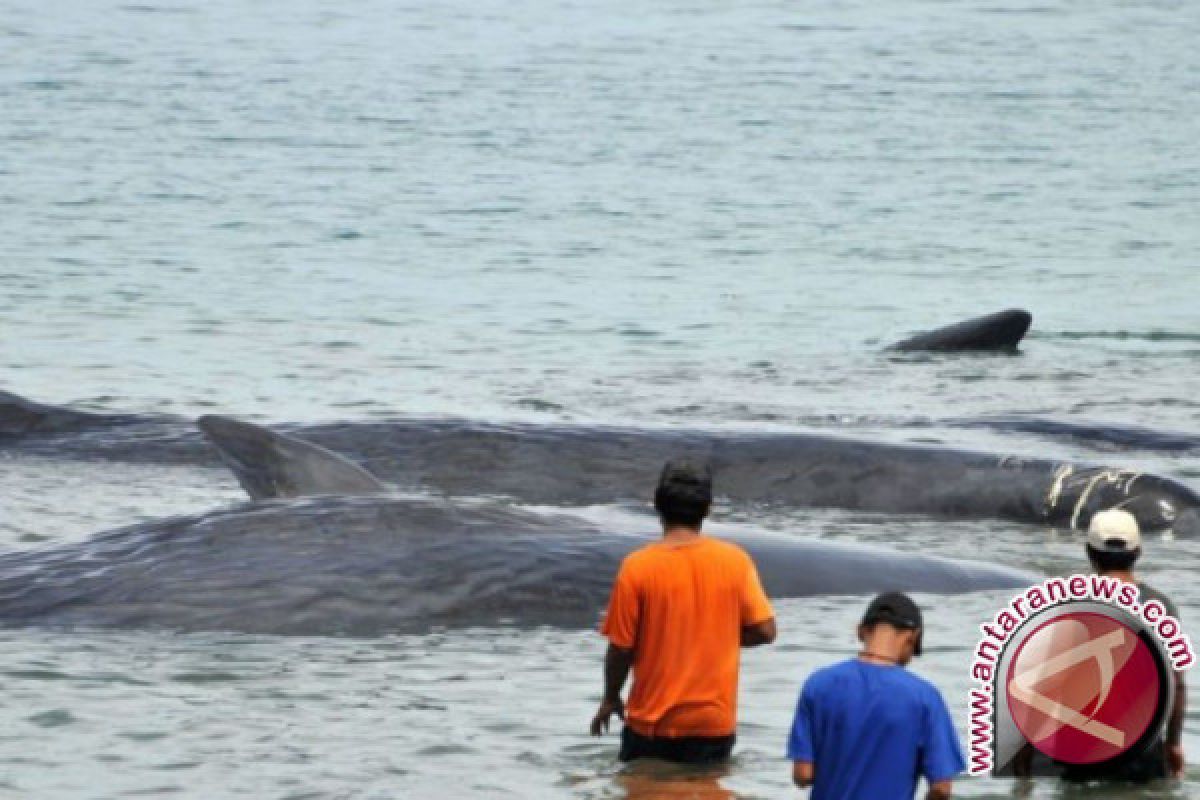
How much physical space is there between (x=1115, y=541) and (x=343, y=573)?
15.5 ft

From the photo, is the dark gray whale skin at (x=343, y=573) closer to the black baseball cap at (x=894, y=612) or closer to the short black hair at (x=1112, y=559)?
the short black hair at (x=1112, y=559)

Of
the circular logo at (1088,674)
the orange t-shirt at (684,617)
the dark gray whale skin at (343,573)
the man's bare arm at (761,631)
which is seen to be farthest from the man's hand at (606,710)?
the dark gray whale skin at (343,573)

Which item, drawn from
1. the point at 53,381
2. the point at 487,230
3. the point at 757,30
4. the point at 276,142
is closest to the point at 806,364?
the point at 53,381

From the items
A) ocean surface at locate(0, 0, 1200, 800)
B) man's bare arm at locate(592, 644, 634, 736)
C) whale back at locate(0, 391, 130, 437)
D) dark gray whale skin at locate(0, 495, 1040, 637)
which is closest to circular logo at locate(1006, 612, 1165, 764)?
ocean surface at locate(0, 0, 1200, 800)

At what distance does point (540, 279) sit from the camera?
34969 millimetres

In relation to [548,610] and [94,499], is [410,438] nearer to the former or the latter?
[94,499]

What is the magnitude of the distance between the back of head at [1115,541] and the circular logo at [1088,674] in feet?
0.68

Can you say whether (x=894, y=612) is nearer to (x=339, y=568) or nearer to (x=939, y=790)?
(x=939, y=790)

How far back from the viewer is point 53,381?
2434 cm

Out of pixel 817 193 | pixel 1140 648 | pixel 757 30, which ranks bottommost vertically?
pixel 1140 648

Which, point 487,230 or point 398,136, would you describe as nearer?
point 487,230

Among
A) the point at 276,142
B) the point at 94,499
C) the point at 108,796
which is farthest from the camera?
the point at 276,142

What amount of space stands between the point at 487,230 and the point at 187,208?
462 cm

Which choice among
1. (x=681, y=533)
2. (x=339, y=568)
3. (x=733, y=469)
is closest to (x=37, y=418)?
(x=733, y=469)
